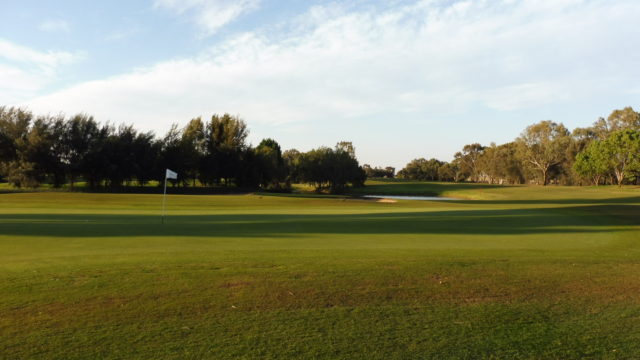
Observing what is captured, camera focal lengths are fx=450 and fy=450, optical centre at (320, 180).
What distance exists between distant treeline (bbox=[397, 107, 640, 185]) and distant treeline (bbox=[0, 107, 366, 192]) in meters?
Answer: 55.8

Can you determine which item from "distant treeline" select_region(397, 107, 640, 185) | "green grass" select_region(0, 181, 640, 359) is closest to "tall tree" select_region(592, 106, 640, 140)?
"distant treeline" select_region(397, 107, 640, 185)

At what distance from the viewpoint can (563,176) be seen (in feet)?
400

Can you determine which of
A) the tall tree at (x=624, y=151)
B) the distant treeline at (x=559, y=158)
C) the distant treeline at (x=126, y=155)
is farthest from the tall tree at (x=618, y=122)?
the distant treeline at (x=126, y=155)

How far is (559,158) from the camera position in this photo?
11481 cm

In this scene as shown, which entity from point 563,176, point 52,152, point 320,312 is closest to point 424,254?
point 320,312

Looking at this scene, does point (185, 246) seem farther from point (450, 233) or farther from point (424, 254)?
point (450, 233)

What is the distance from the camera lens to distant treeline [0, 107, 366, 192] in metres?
59.0

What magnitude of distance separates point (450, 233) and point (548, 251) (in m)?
5.22

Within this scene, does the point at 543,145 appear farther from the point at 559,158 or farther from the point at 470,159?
the point at 470,159

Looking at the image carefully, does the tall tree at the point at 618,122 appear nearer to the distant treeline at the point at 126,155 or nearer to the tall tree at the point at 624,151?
the tall tree at the point at 624,151

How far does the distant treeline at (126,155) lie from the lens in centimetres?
5903

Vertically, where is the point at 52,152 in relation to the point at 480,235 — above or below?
above

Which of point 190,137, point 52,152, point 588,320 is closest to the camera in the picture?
point 588,320

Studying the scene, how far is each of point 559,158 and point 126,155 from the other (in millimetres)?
102234
